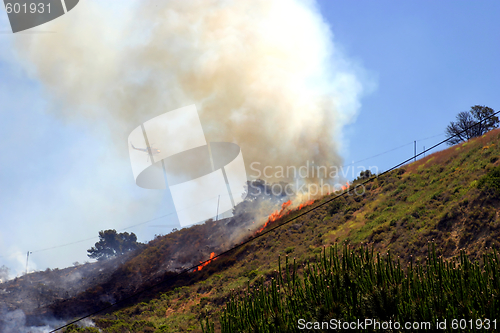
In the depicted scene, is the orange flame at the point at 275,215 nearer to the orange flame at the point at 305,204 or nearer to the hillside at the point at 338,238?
the hillside at the point at 338,238

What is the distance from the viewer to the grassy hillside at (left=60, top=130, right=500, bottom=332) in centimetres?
2791

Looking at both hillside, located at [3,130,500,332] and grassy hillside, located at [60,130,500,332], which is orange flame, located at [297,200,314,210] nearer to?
hillside, located at [3,130,500,332]

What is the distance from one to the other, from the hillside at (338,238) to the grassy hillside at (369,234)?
10cm

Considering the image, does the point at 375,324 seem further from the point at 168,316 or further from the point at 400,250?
the point at 168,316

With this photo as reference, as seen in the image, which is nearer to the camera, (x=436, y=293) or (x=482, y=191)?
(x=436, y=293)

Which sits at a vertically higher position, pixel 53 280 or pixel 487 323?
pixel 53 280

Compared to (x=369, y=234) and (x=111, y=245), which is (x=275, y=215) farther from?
(x=111, y=245)

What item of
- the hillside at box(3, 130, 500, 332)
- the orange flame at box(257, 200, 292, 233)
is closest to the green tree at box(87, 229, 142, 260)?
the hillside at box(3, 130, 500, 332)

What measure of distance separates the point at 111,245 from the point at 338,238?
5777 centimetres

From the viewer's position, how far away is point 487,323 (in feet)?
39.4

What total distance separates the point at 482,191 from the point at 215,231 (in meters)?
39.5

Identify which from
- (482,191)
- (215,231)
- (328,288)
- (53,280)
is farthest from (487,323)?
(53,280)

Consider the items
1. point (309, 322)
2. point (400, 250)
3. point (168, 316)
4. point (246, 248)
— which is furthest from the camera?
point (246, 248)

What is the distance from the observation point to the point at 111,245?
81.6 m
